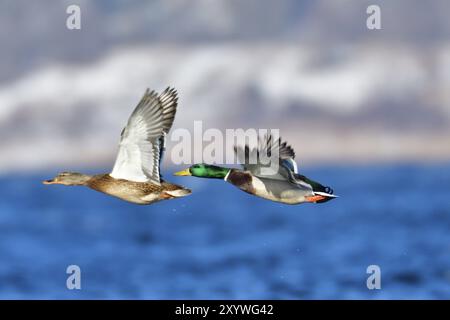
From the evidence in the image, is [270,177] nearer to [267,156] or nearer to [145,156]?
[267,156]

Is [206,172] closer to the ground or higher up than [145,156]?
closer to the ground

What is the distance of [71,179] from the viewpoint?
812 cm

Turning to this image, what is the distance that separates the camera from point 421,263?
44656mm

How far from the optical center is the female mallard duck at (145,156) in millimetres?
7309

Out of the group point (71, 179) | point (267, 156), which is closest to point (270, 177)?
point (267, 156)

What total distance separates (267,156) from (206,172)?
0.53 meters

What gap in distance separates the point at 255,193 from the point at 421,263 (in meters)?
38.3

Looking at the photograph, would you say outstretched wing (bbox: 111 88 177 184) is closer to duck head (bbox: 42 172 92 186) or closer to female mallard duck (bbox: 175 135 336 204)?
duck head (bbox: 42 172 92 186)

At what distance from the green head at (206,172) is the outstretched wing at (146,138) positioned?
2.42 feet

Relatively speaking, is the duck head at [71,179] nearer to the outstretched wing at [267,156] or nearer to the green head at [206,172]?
the green head at [206,172]

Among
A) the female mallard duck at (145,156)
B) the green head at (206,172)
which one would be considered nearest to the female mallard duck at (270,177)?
the green head at (206,172)

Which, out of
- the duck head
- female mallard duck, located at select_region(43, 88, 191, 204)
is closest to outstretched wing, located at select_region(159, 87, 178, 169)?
female mallard duck, located at select_region(43, 88, 191, 204)

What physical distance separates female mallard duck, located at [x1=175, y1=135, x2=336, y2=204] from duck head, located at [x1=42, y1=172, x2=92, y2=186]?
750 mm

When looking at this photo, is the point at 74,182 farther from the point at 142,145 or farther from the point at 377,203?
the point at 377,203
